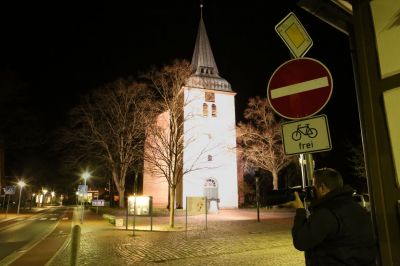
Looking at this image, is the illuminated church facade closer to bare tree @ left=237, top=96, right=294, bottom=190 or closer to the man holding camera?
bare tree @ left=237, top=96, right=294, bottom=190

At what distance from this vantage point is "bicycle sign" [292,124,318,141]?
3.45 m

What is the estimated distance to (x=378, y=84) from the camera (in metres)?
3.18

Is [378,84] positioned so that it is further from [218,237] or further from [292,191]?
[218,237]

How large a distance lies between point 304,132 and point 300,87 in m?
0.57

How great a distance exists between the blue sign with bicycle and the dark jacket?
0.64 m

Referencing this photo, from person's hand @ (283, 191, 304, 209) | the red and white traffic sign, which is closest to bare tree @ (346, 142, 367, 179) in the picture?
the red and white traffic sign

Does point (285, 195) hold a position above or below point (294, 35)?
below

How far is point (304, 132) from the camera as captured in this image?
3.51m

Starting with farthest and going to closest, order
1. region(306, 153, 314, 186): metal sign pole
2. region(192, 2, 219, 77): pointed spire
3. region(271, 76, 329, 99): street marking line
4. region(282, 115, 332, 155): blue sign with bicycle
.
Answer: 1. region(192, 2, 219, 77): pointed spire
2. region(271, 76, 329, 99): street marking line
3. region(306, 153, 314, 186): metal sign pole
4. region(282, 115, 332, 155): blue sign with bicycle

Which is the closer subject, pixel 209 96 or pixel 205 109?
pixel 205 109

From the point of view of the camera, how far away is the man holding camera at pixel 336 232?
2.72 metres

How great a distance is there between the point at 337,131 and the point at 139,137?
23012 millimetres

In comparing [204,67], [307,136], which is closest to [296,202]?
[307,136]

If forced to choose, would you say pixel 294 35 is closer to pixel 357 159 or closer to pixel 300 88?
pixel 300 88
